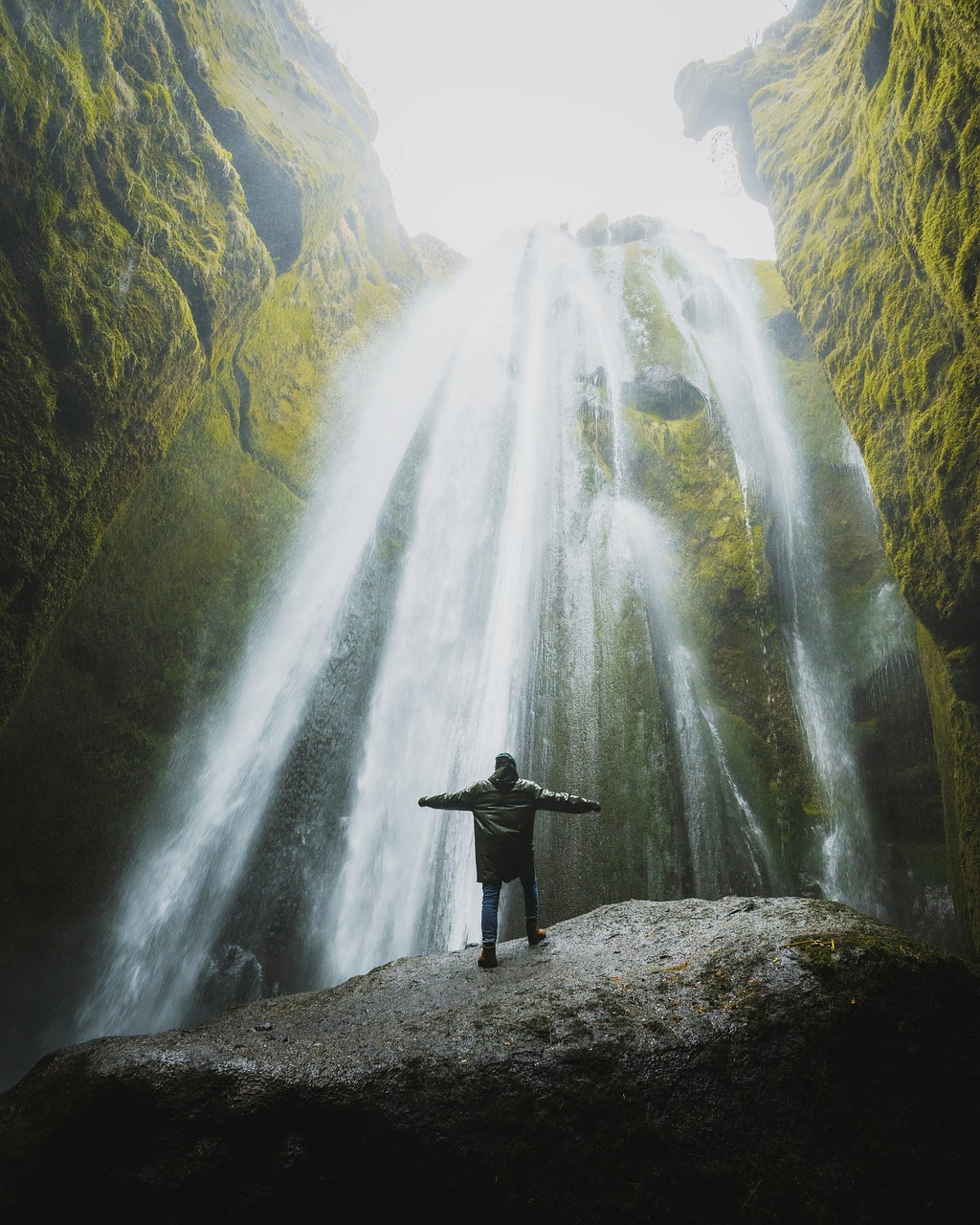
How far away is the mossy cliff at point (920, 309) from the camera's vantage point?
5.30 m

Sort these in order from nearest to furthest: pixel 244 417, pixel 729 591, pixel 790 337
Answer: pixel 244 417 → pixel 729 591 → pixel 790 337

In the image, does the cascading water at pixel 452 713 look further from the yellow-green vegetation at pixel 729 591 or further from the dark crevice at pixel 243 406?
the dark crevice at pixel 243 406

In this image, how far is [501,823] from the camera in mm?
4223

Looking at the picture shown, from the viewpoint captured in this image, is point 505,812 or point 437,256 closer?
point 505,812

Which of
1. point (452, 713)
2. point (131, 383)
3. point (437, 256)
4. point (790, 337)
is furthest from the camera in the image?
point (437, 256)

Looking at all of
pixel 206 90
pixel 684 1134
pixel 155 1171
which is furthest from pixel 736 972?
pixel 206 90

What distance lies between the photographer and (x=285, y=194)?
987 cm

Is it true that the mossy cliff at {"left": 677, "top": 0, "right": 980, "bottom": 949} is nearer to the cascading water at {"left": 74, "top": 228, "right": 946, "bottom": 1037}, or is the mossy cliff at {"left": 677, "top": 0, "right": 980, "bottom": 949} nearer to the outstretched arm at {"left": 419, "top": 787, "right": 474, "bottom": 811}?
the cascading water at {"left": 74, "top": 228, "right": 946, "bottom": 1037}

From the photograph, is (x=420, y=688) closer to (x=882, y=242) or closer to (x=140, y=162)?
(x=140, y=162)

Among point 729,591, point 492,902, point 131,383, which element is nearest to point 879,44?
point 729,591

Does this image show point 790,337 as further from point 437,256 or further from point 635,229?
point 437,256

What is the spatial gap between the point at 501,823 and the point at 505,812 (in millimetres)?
83

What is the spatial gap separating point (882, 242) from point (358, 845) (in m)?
11.7

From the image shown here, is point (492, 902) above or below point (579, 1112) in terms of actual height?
above
